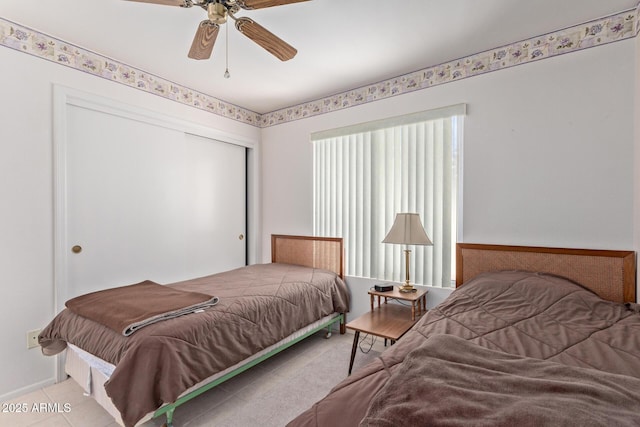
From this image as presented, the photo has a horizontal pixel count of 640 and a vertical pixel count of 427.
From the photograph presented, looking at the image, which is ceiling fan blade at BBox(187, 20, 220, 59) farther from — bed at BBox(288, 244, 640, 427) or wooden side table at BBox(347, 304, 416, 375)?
wooden side table at BBox(347, 304, 416, 375)

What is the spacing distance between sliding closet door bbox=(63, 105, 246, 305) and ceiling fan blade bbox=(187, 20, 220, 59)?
4.29 ft

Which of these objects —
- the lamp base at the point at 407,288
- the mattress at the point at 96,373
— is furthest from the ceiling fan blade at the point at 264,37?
the lamp base at the point at 407,288

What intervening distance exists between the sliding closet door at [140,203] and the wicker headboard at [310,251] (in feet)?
1.98

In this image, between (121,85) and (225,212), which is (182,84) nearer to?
(121,85)

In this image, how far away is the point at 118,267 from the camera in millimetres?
2684

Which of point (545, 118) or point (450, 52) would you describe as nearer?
point (545, 118)

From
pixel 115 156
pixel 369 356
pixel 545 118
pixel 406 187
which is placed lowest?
pixel 369 356

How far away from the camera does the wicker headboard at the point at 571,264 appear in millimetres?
1968

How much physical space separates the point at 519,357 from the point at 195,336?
5.21ft

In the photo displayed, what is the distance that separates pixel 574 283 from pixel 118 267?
354 cm

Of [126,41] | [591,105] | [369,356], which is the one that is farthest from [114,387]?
[591,105]

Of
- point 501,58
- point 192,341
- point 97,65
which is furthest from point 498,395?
point 97,65

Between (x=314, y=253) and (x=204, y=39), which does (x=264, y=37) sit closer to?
(x=204, y=39)

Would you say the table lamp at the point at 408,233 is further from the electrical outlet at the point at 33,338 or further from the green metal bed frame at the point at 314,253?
the electrical outlet at the point at 33,338
